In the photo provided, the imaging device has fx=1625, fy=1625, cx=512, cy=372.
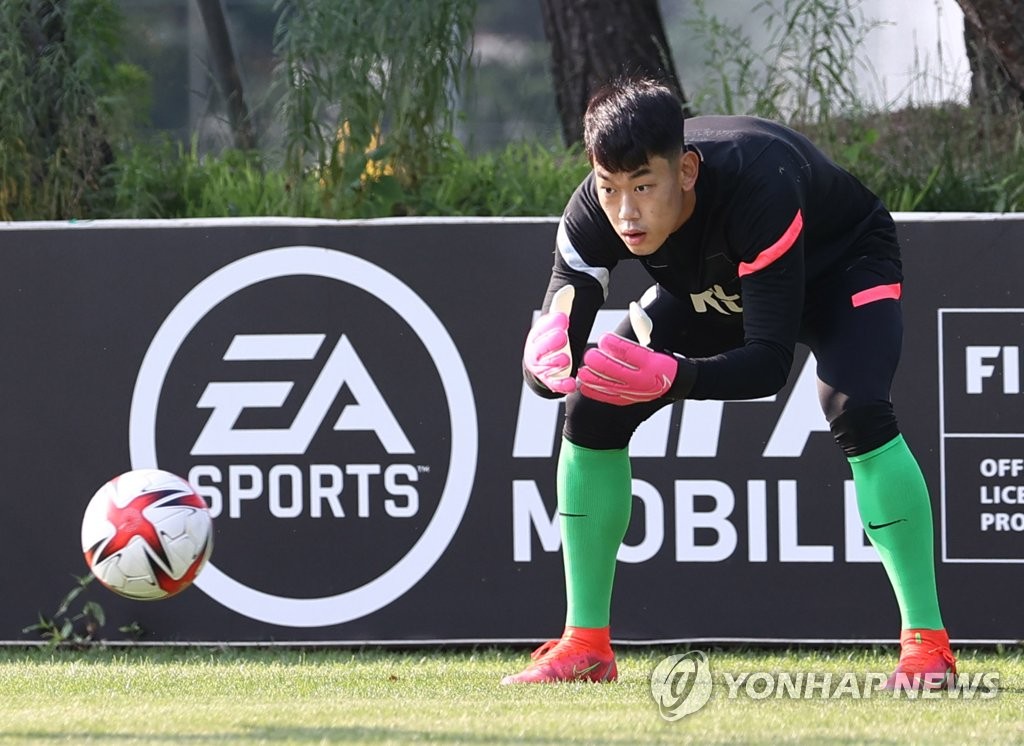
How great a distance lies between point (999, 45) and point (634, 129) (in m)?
3.89

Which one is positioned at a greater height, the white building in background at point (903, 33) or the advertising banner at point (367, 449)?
the white building in background at point (903, 33)

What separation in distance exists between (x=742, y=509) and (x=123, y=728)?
8.62 ft

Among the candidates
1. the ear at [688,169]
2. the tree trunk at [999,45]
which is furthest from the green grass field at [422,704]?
the tree trunk at [999,45]

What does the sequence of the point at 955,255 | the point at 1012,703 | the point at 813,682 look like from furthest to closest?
the point at 955,255 → the point at 813,682 → the point at 1012,703

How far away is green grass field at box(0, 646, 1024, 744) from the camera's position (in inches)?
151

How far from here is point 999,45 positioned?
24.4ft

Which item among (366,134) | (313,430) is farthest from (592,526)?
(366,134)

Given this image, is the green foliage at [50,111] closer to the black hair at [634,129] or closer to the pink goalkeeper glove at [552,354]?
the pink goalkeeper glove at [552,354]

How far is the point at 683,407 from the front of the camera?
5902mm

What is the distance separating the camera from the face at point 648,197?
4.24m

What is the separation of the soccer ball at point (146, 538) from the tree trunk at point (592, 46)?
3.89m

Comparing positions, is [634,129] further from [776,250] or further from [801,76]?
[801,76]

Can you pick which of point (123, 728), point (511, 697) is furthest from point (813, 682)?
point (123, 728)

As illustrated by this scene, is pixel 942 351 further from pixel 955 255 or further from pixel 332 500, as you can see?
pixel 332 500
